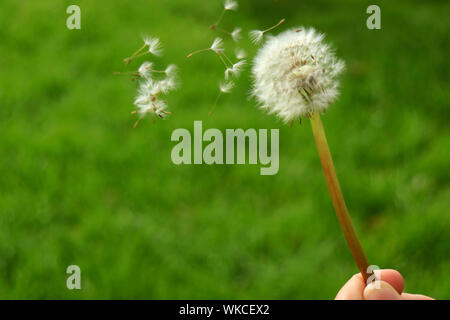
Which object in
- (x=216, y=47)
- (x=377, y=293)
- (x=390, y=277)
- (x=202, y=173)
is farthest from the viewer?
(x=202, y=173)

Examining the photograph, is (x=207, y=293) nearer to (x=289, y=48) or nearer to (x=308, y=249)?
(x=308, y=249)

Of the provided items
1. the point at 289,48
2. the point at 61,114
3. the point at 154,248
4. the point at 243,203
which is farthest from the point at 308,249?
the point at 61,114

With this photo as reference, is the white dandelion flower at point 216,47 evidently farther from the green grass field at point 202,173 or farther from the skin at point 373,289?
the green grass field at point 202,173

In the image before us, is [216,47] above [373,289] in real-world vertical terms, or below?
above

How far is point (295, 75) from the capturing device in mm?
768

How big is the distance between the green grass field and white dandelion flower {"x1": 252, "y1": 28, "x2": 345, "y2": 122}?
115 centimetres

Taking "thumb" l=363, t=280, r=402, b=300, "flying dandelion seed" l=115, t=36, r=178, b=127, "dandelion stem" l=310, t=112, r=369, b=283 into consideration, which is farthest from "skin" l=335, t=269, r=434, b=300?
"flying dandelion seed" l=115, t=36, r=178, b=127

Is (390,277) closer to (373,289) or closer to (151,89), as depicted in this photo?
(373,289)

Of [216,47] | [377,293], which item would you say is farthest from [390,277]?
[216,47]

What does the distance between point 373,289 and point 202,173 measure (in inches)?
57.9

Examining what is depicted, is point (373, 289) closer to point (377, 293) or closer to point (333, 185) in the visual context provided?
point (377, 293)

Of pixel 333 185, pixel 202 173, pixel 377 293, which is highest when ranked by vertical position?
pixel 202 173

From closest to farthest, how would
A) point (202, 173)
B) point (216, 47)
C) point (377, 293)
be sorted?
point (216, 47)
point (377, 293)
point (202, 173)

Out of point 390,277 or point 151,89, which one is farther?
point 390,277
